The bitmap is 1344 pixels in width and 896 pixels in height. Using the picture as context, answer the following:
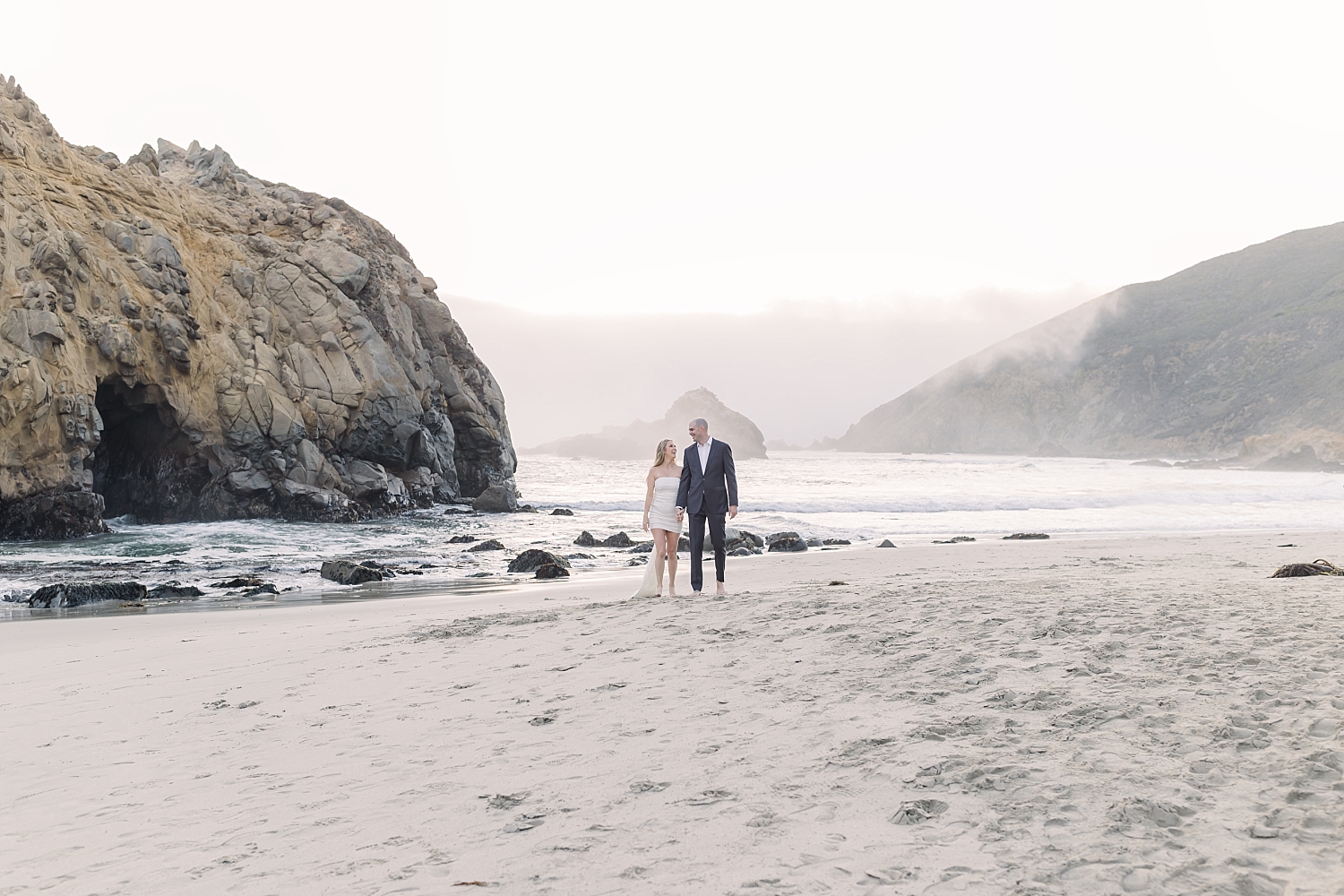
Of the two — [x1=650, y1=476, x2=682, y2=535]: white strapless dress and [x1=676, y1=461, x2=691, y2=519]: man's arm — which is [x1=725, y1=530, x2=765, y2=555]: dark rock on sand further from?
[x1=676, y1=461, x2=691, y2=519]: man's arm

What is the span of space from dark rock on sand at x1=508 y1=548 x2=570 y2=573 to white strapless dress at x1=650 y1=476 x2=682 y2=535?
5939 millimetres

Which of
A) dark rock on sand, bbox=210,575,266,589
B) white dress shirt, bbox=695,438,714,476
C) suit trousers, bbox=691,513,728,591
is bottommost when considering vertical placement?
dark rock on sand, bbox=210,575,266,589

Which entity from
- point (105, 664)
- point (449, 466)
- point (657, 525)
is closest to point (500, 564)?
point (657, 525)

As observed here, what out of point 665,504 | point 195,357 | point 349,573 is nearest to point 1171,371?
point 195,357

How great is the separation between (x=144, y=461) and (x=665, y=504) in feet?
80.6

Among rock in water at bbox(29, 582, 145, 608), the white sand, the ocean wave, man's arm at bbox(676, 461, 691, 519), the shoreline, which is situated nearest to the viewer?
the white sand

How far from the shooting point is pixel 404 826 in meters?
3.34

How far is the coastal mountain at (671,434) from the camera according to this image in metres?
115

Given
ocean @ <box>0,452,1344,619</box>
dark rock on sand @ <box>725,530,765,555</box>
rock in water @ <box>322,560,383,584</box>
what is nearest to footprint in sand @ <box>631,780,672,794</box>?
ocean @ <box>0,452,1344,619</box>

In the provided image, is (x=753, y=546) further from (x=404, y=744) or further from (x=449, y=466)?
(x=449, y=466)

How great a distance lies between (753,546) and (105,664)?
14.4 m

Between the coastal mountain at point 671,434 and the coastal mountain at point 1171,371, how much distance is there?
151 ft

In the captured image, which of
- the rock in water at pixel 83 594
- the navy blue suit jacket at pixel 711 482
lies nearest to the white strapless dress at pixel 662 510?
the navy blue suit jacket at pixel 711 482

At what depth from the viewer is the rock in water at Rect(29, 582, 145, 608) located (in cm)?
1190
